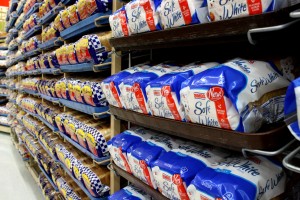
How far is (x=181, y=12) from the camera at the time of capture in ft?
3.35

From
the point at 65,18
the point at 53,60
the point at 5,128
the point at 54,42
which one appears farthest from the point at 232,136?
the point at 5,128

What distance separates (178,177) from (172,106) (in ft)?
0.85

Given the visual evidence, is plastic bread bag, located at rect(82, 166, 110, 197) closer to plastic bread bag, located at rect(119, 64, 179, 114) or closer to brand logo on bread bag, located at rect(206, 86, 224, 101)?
plastic bread bag, located at rect(119, 64, 179, 114)

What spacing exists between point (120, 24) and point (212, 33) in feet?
2.13

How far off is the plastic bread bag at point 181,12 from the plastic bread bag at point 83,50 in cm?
91

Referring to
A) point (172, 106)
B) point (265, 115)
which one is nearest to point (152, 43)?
point (172, 106)

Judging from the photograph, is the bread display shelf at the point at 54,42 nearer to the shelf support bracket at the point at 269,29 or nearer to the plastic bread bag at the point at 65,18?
the plastic bread bag at the point at 65,18

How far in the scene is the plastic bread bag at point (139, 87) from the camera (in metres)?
1.26

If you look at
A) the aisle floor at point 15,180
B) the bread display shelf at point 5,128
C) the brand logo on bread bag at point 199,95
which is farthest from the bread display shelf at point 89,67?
the bread display shelf at point 5,128

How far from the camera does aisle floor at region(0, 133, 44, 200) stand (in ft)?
12.4

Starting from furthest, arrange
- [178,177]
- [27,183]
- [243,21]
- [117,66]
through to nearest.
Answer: [27,183] < [117,66] < [178,177] < [243,21]

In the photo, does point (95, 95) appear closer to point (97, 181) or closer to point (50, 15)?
point (97, 181)

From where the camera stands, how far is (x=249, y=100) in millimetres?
812

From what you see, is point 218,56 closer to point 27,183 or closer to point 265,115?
point 265,115
